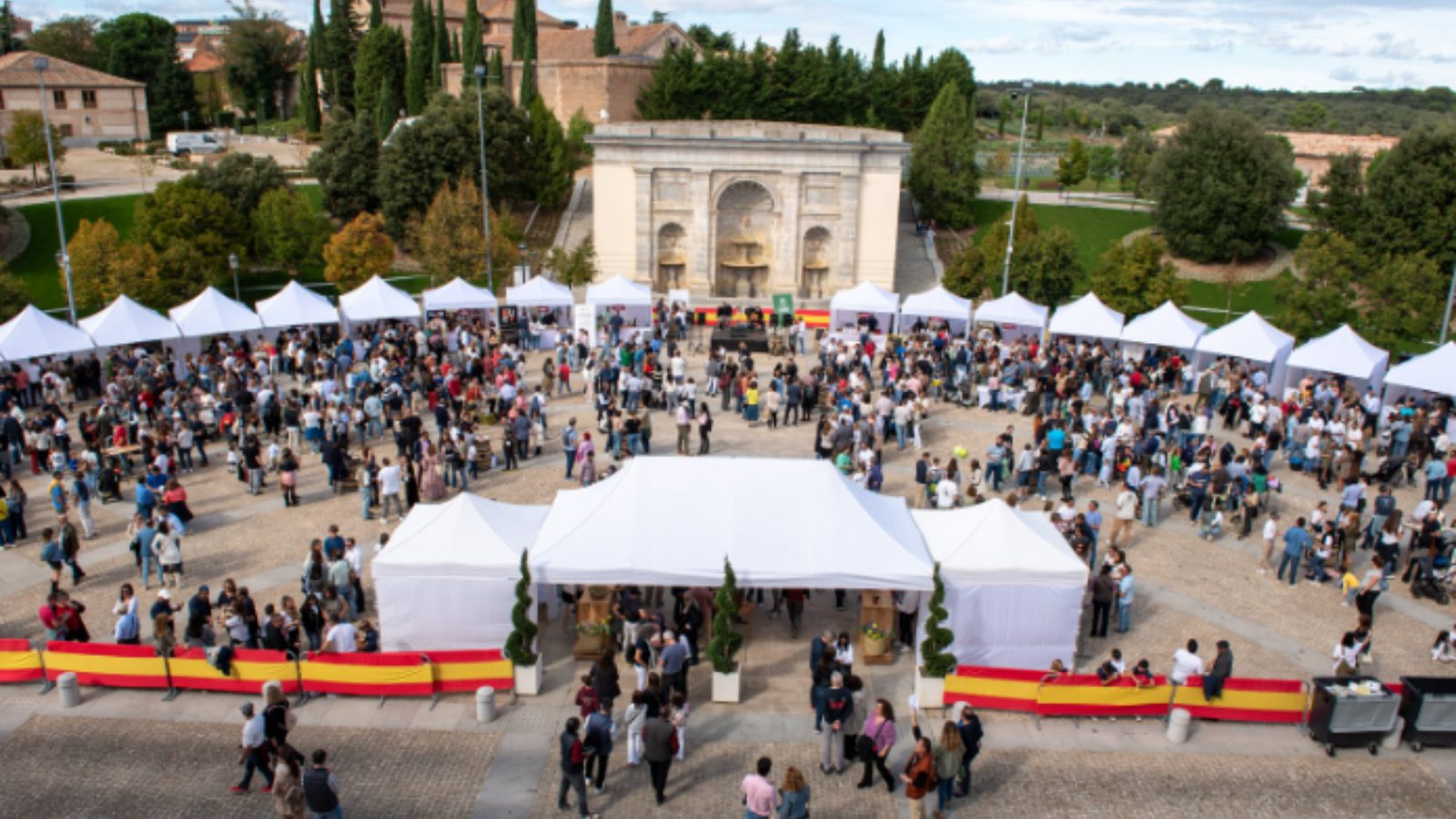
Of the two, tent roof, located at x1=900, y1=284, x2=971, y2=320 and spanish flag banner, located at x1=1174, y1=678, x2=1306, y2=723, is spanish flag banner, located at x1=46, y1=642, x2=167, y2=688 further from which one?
tent roof, located at x1=900, y1=284, x2=971, y2=320

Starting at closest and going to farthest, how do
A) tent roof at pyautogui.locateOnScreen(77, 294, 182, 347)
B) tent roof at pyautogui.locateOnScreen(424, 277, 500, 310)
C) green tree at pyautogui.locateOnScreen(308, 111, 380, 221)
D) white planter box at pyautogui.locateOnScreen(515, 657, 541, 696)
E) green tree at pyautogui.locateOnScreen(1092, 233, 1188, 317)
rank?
white planter box at pyautogui.locateOnScreen(515, 657, 541, 696) → tent roof at pyautogui.locateOnScreen(77, 294, 182, 347) → tent roof at pyautogui.locateOnScreen(424, 277, 500, 310) → green tree at pyautogui.locateOnScreen(1092, 233, 1188, 317) → green tree at pyautogui.locateOnScreen(308, 111, 380, 221)

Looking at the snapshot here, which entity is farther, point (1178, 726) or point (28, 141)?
point (28, 141)

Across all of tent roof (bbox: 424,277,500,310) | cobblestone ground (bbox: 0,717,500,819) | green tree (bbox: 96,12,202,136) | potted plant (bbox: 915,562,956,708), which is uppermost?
green tree (bbox: 96,12,202,136)

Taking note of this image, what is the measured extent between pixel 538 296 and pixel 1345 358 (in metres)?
21.3

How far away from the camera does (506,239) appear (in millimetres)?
37656

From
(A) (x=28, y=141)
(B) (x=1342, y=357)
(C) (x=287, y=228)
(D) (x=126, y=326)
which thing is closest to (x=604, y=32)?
(C) (x=287, y=228)

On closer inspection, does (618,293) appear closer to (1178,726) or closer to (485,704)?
(485,704)

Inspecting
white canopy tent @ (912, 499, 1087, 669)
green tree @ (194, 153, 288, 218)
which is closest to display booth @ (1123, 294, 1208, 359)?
white canopy tent @ (912, 499, 1087, 669)

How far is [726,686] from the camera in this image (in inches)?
483

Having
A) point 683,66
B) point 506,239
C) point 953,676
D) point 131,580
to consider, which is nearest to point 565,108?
point 683,66

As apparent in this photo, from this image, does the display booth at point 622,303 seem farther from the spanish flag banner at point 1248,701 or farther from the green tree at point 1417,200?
the green tree at point 1417,200

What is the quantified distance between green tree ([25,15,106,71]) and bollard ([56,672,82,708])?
74.7 meters

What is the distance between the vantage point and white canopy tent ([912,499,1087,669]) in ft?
41.5

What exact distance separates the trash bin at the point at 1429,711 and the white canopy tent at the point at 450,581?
10.9 meters
